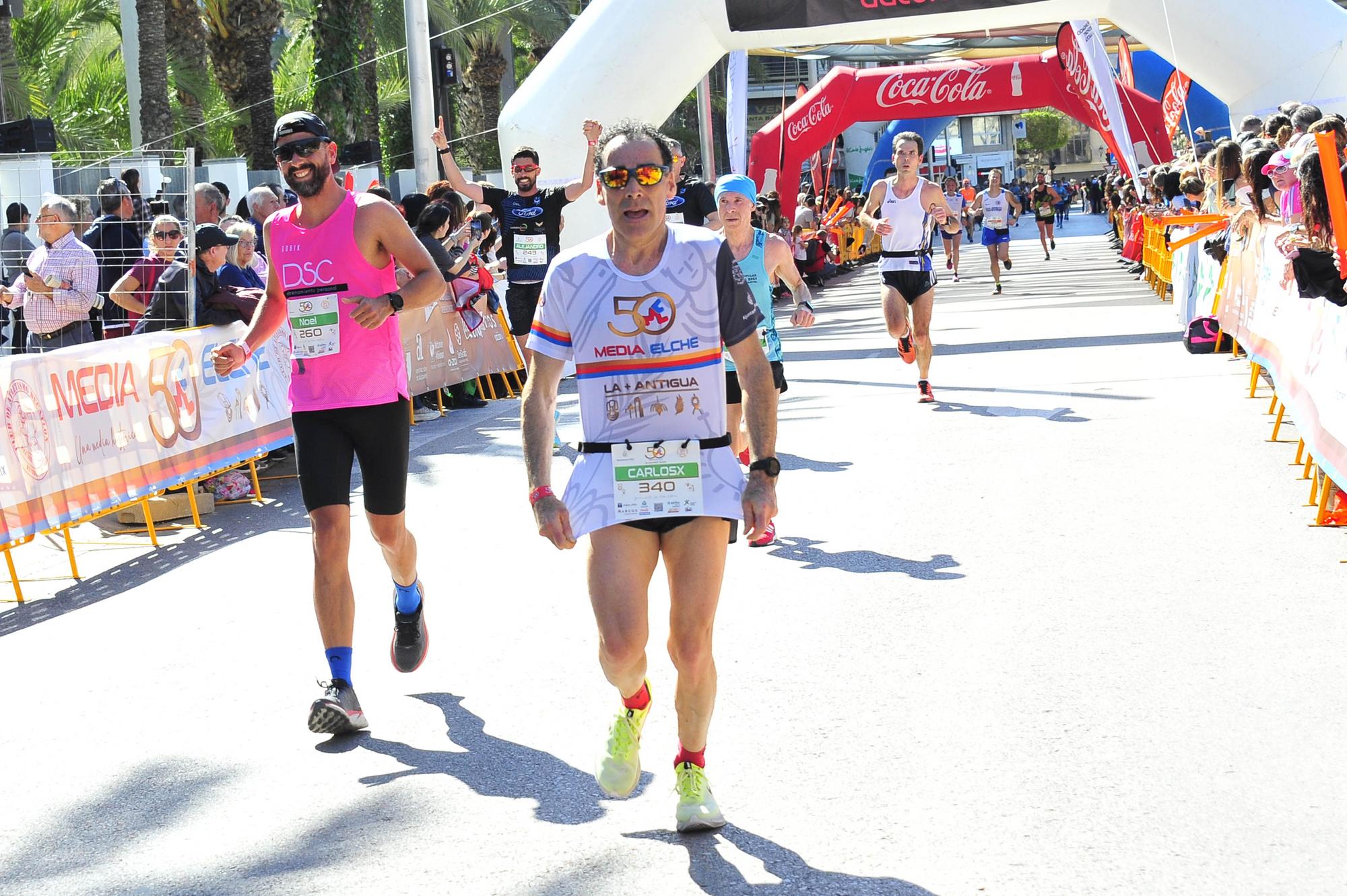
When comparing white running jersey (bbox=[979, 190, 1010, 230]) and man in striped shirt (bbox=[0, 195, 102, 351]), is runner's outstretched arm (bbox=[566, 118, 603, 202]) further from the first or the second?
white running jersey (bbox=[979, 190, 1010, 230])

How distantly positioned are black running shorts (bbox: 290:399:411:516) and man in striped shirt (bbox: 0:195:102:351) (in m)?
6.46

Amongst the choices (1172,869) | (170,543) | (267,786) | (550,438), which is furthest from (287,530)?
(1172,869)

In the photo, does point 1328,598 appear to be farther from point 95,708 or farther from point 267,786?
point 95,708

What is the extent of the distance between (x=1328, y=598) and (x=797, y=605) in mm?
2142

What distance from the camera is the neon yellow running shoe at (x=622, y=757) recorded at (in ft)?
14.4

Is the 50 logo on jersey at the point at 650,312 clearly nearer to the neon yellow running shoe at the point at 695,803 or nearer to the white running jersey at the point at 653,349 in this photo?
the white running jersey at the point at 653,349

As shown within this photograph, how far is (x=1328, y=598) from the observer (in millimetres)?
6559

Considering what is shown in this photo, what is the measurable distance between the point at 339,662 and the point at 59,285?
6.96 meters

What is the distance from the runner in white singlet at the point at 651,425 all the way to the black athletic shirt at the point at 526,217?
22.2 feet

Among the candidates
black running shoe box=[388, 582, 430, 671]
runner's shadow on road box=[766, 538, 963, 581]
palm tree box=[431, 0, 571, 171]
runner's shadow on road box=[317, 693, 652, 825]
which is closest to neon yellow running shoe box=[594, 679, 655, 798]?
runner's shadow on road box=[317, 693, 652, 825]

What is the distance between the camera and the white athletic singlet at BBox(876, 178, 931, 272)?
41.8 feet

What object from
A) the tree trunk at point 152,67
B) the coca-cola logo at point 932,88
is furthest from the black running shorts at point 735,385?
the coca-cola logo at point 932,88

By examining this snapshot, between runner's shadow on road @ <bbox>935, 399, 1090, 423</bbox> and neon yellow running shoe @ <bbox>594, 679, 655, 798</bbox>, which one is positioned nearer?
neon yellow running shoe @ <bbox>594, 679, 655, 798</bbox>

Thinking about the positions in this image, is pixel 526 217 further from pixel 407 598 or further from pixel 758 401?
pixel 758 401
